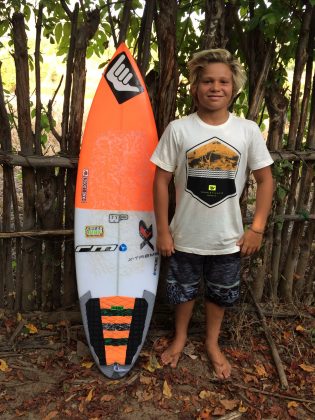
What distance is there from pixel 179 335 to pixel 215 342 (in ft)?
0.70

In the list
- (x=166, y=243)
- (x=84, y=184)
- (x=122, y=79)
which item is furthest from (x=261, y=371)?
(x=122, y=79)

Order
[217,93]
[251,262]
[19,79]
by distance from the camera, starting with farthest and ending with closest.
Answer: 1. [251,262]
2. [19,79]
3. [217,93]

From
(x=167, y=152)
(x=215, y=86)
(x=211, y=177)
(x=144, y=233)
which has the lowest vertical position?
(x=144, y=233)

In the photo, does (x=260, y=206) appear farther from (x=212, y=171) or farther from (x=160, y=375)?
(x=160, y=375)

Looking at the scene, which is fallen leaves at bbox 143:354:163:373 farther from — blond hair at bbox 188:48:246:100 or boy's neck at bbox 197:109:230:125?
blond hair at bbox 188:48:246:100

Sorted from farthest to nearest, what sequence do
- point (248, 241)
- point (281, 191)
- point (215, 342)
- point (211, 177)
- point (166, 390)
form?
point (281, 191) → point (215, 342) → point (166, 390) → point (248, 241) → point (211, 177)

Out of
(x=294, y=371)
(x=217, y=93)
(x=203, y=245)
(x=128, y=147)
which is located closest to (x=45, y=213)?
(x=128, y=147)

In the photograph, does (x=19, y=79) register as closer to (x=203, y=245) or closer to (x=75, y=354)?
(x=203, y=245)

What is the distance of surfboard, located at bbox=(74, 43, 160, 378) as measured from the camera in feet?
7.59

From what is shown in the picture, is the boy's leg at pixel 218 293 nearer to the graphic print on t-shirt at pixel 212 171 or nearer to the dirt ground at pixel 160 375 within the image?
the dirt ground at pixel 160 375

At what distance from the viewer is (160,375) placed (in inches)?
88.1

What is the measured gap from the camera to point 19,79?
7.39 ft

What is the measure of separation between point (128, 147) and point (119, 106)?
25 cm

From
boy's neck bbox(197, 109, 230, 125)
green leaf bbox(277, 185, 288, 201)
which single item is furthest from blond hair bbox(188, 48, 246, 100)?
green leaf bbox(277, 185, 288, 201)
